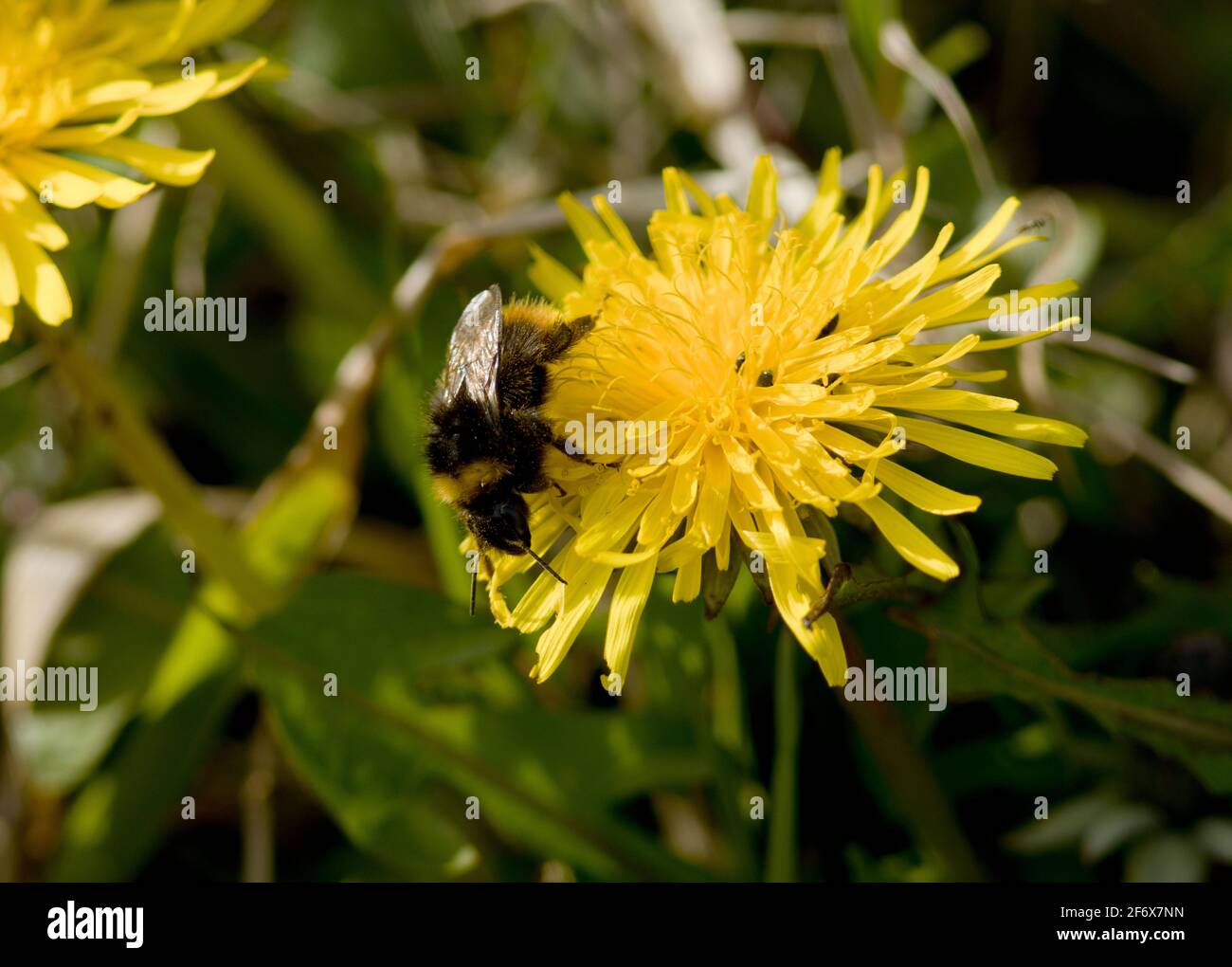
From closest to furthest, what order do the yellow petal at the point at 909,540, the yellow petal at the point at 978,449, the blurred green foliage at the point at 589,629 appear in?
1. the yellow petal at the point at 909,540
2. the yellow petal at the point at 978,449
3. the blurred green foliage at the point at 589,629

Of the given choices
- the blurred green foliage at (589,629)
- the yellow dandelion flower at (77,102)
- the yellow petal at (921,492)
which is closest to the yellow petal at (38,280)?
the yellow dandelion flower at (77,102)

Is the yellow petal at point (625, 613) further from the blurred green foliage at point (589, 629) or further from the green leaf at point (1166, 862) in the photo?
the green leaf at point (1166, 862)

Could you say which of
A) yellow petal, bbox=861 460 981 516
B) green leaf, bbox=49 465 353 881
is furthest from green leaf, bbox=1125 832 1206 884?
green leaf, bbox=49 465 353 881

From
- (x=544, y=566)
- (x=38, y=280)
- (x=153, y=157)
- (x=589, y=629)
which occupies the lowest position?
(x=589, y=629)

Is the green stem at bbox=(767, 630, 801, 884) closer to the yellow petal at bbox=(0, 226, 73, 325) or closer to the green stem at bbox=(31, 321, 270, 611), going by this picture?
the green stem at bbox=(31, 321, 270, 611)

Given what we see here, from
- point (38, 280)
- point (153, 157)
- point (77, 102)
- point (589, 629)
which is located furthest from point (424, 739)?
point (77, 102)

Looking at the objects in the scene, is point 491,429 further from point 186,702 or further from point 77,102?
point 186,702
